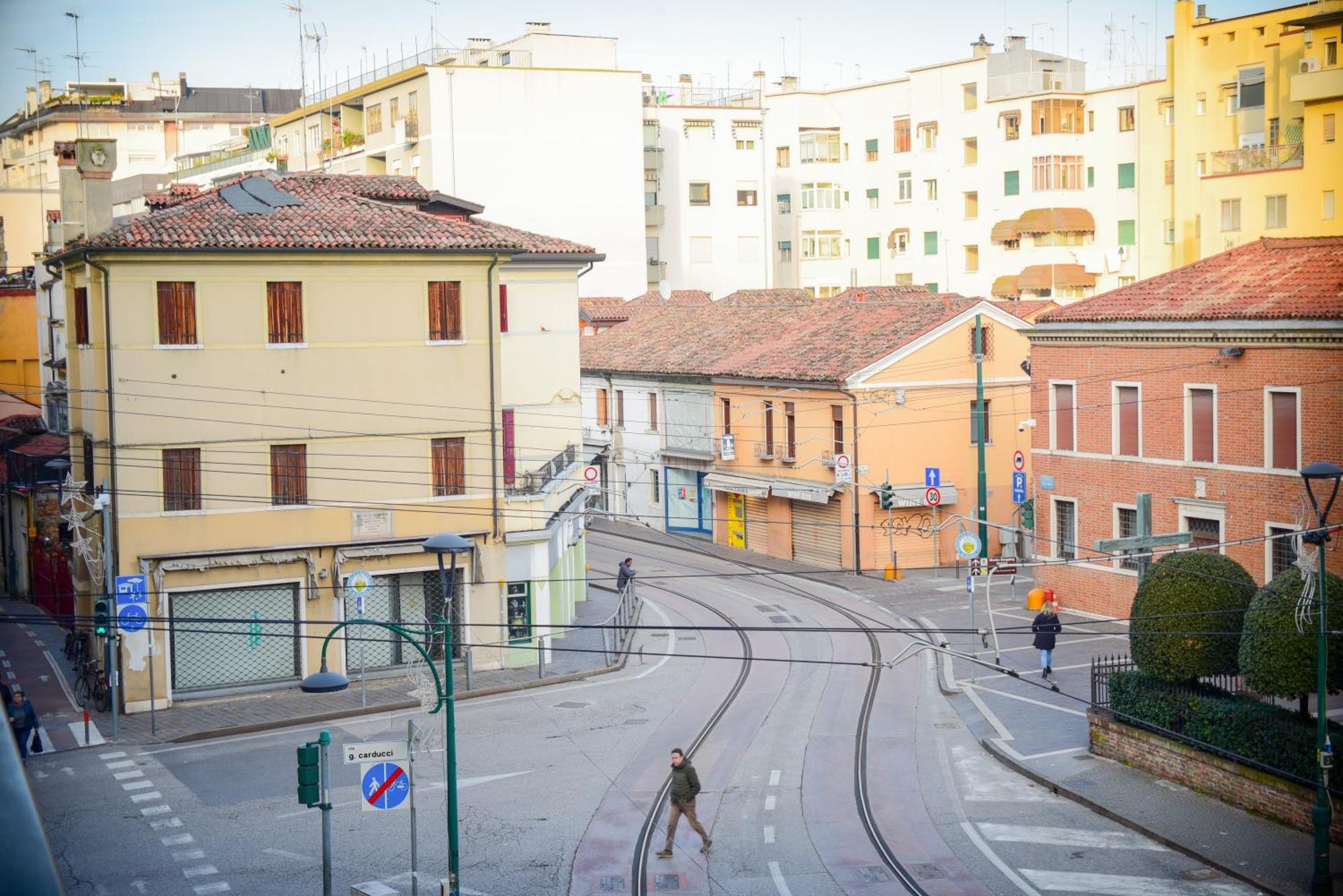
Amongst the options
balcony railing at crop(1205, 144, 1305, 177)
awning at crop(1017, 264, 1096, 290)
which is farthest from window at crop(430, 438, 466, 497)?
awning at crop(1017, 264, 1096, 290)

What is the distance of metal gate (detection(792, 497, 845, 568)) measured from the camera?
4822cm

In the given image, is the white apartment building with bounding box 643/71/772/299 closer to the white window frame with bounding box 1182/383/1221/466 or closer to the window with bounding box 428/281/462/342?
the window with bounding box 428/281/462/342

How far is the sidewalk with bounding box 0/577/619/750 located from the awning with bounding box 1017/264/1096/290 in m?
41.4

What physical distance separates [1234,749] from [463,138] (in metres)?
50.8

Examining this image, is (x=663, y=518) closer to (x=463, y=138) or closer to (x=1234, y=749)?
(x=463, y=138)

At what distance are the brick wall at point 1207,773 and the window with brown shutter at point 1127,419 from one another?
1264 centimetres

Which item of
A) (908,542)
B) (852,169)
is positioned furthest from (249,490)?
(852,169)

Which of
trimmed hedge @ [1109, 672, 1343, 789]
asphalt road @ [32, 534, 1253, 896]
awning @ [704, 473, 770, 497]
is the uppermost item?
awning @ [704, 473, 770, 497]

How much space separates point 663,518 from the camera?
5862cm

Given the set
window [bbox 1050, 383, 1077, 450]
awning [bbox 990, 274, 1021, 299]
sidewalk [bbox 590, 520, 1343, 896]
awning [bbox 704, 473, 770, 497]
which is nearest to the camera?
sidewalk [bbox 590, 520, 1343, 896]

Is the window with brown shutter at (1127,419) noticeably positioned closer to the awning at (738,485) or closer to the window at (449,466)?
the awning at (738,485)

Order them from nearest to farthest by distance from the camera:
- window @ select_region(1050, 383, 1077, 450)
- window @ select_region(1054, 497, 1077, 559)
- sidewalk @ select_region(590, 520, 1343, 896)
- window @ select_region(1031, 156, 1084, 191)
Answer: sidewalk @ select_region(590, 520, 1343, 896) < window @ select_region(1050, 383, 1077, 450) < window @ select_region(1054, 497, 1077, 559) < window @ select_region(1031, 156, 1084, 191)

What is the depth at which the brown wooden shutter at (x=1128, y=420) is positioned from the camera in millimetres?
36688

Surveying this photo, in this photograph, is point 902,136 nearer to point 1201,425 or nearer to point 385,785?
point 1201,425
